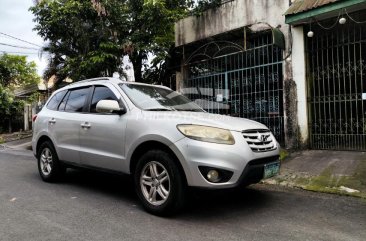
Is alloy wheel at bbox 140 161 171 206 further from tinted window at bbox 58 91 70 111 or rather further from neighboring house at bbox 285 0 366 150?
neighboring house at bbox 285 0 366 150

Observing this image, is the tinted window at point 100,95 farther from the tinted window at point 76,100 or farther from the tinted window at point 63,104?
the tinted window at point 63,104

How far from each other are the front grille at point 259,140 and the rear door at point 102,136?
5.19ft

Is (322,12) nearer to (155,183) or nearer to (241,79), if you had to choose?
(241,79)

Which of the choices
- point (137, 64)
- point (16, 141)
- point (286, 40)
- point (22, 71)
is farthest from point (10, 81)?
point (286, 40)

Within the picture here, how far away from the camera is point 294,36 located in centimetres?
816

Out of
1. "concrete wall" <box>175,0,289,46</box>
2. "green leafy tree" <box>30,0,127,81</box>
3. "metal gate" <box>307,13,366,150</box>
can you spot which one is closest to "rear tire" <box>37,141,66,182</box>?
"green leafy tree" <box>30,0,127,81</box>

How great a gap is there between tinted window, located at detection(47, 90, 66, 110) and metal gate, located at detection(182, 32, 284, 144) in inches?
185

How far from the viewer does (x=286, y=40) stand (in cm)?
827

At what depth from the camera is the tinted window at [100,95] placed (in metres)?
5.10

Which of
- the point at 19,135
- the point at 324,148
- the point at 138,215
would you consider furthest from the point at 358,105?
the point at 19,135

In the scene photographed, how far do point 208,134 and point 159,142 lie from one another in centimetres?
60

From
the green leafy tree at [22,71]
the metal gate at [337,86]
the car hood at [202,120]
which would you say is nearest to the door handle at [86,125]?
the car hood at [202,120]

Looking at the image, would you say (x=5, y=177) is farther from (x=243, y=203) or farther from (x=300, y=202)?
(x=300, y=202)

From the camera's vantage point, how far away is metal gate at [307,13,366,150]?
7453 millimetres
